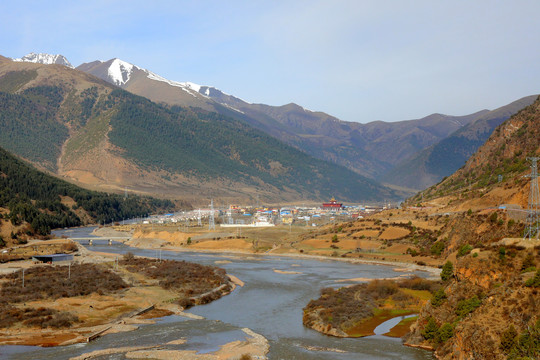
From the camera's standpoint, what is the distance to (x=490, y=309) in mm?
44344

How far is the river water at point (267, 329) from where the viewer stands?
5188cm

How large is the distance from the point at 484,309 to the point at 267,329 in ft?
76.2

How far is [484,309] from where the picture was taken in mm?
44938

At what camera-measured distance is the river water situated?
2042 inches

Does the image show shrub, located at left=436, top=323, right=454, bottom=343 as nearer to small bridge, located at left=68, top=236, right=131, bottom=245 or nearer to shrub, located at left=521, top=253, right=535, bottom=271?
shrub, located at left=521, top=253, right=535, bottom=271

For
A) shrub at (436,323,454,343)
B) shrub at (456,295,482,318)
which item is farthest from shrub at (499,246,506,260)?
shrub at (436,323,454,343)

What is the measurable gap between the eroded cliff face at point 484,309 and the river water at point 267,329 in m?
2.62

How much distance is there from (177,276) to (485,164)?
10149cm

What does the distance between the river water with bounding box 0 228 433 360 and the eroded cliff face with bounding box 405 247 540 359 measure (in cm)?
262

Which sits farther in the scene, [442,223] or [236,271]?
[442,223]

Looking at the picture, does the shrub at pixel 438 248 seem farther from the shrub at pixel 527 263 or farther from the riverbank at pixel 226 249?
the shrub at pixel 527 263

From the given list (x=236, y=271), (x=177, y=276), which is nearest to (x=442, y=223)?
(x=236, y=271)

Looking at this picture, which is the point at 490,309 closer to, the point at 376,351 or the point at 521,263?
the point at 521,263

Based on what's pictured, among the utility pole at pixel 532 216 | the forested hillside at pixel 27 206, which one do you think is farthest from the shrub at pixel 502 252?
the forested hillside at pixel 27 206
